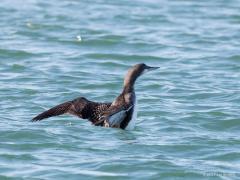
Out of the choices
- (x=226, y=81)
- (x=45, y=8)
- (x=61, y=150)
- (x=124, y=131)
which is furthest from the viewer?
(x=45, y=8)

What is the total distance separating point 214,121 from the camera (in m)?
14.1

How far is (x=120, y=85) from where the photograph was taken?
54.9 ft

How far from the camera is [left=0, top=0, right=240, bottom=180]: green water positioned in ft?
37.5

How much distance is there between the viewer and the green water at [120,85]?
1143 centimetres

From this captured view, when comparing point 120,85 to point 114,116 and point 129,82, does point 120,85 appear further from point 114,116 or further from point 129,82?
point 114,116

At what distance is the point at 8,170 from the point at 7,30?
10.7m

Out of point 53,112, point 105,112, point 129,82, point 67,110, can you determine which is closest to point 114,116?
point 105,112

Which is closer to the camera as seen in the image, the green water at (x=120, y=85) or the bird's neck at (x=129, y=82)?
the green water at (x=120, y=85)

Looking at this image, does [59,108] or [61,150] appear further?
[59,108]

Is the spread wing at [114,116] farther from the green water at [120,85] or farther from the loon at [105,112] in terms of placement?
the green water at [120,85]

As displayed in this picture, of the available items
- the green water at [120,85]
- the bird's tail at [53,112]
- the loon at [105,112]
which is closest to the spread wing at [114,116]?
the loon at [105,112]

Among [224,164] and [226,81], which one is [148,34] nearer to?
[226,81]

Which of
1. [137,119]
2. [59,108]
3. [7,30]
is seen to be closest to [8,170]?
[59,108]

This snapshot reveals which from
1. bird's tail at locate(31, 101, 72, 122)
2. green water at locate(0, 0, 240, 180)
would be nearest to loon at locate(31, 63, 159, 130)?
bird's tail at locate(31, 101, 72, 122)
